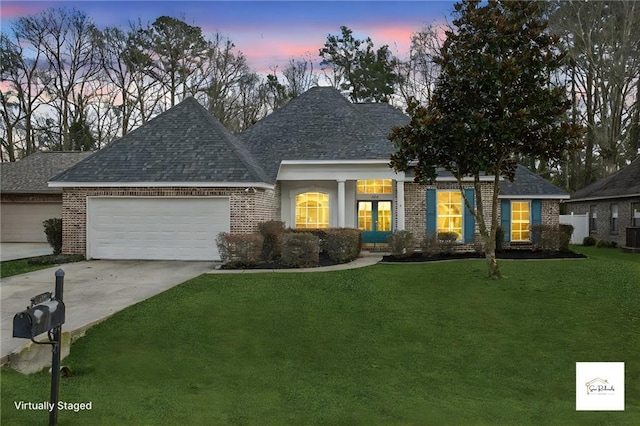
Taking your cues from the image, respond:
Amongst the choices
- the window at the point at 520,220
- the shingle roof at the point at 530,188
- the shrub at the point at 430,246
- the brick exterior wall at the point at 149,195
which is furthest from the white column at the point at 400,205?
the brick exterior wall at the point at 149,195

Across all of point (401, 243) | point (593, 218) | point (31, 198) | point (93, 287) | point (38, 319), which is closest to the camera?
point (38, 319)

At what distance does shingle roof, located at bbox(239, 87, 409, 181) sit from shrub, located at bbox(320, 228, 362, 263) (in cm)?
412

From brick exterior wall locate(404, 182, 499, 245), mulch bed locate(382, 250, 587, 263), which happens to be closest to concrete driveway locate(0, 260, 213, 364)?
mulch bed locate(382, 250, 587, 263)

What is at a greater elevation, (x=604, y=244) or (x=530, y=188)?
(x=530, y=188)

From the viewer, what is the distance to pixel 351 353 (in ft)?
→ 23.5

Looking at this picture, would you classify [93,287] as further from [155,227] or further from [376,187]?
[376,187]

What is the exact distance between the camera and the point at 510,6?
1120cm

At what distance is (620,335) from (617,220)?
19.2 metres

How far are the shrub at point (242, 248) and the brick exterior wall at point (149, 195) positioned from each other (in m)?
1.88

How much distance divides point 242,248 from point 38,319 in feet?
31.6

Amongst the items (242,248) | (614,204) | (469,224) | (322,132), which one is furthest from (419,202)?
(614,204)

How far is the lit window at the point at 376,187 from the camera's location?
779 inches

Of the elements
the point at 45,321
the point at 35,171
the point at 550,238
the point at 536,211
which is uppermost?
the point at 35,171

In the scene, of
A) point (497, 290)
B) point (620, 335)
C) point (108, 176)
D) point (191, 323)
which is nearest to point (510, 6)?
point (497, 290)
